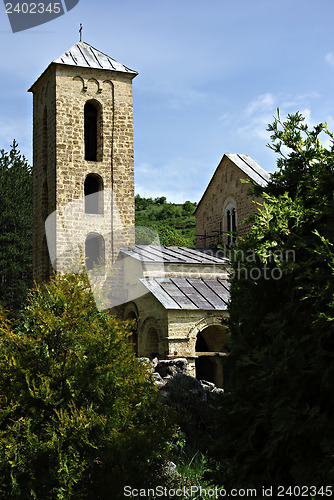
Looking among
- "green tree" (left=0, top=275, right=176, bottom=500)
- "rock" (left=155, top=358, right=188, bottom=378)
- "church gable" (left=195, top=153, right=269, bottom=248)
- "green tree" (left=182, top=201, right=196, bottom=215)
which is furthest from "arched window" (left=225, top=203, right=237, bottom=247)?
"green tree" (left=182, top=201, right=196, bottom=215)

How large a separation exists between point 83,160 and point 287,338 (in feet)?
60.7

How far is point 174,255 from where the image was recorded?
66.7 ft

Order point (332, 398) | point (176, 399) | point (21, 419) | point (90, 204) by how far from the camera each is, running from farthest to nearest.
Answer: point (90, 204)
point (176, 399)
point (21, 419)
point (332, 398)

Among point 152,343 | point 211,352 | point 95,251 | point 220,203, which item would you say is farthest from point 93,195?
point 211,352

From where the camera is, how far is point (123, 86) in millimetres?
22641

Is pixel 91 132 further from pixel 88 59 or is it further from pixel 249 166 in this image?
pixel 249 166

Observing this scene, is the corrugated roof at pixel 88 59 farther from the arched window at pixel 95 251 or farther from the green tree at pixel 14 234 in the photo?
the green tree at pixel 14 234

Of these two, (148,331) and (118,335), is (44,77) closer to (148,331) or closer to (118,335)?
(148,331)

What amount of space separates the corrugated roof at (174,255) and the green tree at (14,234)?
10888 millimetres

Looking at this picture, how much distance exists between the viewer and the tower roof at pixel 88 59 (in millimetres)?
21734

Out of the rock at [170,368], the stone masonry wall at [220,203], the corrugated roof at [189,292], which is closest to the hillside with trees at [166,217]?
the stone masonry wall at [220,203]

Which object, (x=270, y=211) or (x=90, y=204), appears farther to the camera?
(x=90, y=204)

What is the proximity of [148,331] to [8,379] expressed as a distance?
12505 mm

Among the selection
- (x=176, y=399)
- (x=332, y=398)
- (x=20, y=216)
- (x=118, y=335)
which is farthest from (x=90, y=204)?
(x=332, y=398)
